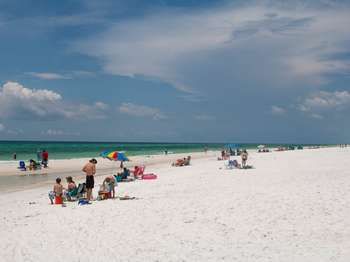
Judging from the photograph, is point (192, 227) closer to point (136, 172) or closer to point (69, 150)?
point (136, 172)

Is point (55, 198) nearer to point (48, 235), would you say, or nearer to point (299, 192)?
point (48, 235)

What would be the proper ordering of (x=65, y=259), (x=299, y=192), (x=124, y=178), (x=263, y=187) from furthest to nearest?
(x=124, y=178), (x=263, y=187), (x=299, y=192), (x=65, y=259)

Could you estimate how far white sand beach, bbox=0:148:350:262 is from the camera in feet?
24.8

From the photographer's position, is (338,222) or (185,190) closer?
(338,222)

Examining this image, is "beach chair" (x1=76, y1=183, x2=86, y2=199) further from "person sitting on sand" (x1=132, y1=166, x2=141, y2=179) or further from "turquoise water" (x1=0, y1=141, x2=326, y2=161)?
"turquoise water" (x1=0, y1=141, x2=326, y2=161)

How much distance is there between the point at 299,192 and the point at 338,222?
4.16 m

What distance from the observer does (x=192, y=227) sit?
9.46 m

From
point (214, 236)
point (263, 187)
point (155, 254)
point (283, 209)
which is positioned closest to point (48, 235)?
point (155, 254)

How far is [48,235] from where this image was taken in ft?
30.5

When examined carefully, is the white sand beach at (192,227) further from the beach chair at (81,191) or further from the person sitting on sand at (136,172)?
the person sitting on sand at (136,172)

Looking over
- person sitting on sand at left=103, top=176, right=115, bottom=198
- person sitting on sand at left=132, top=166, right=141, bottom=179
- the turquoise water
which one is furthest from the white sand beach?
the turquoise water

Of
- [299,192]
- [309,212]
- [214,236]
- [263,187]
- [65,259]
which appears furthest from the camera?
[263,187]

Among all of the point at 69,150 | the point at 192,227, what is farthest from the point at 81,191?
the point at 69,150

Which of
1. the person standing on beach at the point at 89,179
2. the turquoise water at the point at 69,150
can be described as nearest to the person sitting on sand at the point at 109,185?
the person standing on beach at the point at 89,179
